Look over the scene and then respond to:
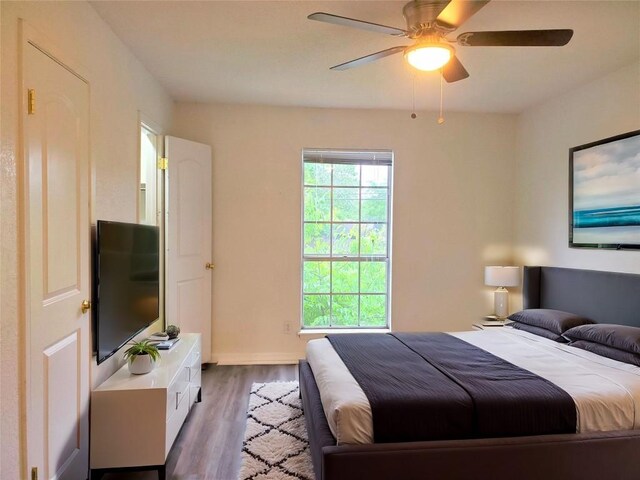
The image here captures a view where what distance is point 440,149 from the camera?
13.7 feet

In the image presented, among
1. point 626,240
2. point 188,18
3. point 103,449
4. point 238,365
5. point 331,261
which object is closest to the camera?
point 103,449

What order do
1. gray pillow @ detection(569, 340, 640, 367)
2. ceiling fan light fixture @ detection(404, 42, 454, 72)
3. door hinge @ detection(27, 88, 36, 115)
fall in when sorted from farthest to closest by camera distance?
1. gray pillow @ detection(569, 340, 640, 367)
2. ceiling fan light fixture @ detection(404, 42, 454, 72)
3. door hinge @ detection(27, 88, 36, 115)

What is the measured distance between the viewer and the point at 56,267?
1783mm

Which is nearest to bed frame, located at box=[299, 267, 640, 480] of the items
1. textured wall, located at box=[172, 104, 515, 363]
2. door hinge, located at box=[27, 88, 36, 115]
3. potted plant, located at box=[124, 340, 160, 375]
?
potted plant, located at box=[124, 340, 160, 375]

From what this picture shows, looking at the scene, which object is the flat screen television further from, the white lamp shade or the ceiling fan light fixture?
the white lamp shade

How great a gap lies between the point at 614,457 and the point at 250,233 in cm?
330

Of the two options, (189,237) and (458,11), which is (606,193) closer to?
(458,11)

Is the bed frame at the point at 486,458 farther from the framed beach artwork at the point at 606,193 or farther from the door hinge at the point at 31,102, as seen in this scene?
the door hinge at the point at 31,102

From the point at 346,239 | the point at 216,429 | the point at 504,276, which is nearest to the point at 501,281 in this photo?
the point at 504,276

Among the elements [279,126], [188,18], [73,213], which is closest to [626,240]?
[279,126]

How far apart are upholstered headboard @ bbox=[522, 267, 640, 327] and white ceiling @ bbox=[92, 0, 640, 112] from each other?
1678 millimetres

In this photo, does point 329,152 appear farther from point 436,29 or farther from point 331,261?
point 436,29

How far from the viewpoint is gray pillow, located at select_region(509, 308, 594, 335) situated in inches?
114

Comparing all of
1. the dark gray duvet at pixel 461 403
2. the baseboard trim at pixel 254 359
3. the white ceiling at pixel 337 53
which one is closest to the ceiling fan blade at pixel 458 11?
the white ceiling at pixel 337 53
